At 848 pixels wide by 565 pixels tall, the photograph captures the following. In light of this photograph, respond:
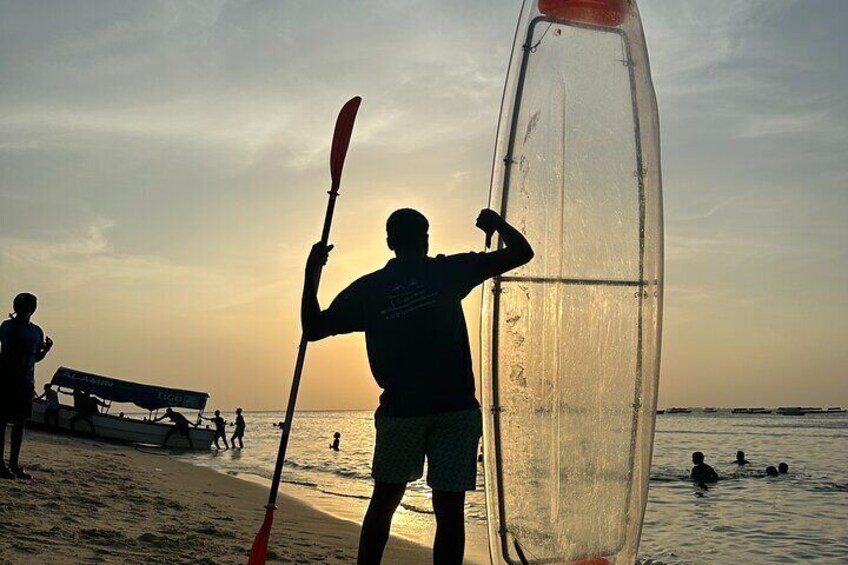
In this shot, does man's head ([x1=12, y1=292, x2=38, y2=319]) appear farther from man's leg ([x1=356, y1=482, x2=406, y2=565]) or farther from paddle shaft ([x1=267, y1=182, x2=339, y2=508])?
man's leg ([x1=356, y1=482, x2=406, y2=565])

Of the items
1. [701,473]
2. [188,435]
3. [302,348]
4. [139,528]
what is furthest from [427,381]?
[188,435]

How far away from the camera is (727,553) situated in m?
9.11

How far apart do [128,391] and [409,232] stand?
23.6 m

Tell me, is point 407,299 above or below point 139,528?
above

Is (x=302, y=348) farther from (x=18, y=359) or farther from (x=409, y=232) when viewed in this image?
(x=18, y=359)

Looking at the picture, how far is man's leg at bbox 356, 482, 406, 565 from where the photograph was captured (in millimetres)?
2844

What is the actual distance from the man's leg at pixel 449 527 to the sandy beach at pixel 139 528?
6.17 feet

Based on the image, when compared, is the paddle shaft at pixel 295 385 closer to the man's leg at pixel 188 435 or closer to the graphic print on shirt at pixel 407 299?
the graphic print on shirt at pixel 407 299

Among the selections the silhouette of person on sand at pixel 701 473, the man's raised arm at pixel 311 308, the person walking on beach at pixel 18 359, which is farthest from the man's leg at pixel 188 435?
the man's raised arm at pixel 311 308

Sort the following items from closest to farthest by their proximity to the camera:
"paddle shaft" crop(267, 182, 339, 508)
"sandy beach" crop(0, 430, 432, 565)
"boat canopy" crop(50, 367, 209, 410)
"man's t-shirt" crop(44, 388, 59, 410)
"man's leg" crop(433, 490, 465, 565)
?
"man's leg" crop(433, 490, 465, 565), "paddle shaft" crop(267, 182, 339, 508), "sandy beach" crop(0, 430, 432, 565), "man's t-shirt" crop(44, 388, 59, 410), "boat canopy" crop(50, 367, 209, 410)

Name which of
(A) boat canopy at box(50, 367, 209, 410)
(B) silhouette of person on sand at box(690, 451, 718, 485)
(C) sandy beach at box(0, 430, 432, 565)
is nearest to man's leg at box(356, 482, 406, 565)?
(C) sandy beach at box(0, 430, 432, 565)

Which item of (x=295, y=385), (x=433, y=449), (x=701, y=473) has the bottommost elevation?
(x=701, y=473)

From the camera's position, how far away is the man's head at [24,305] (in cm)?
591

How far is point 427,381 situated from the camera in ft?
9.14
